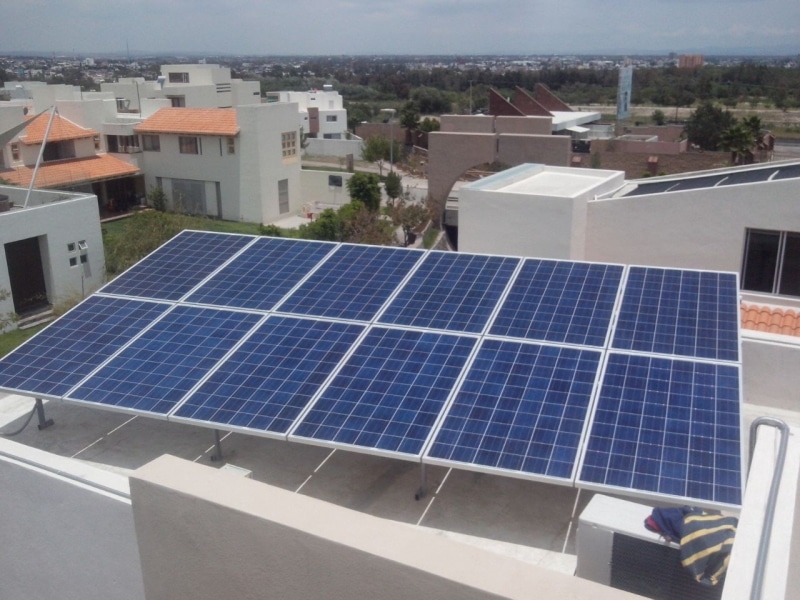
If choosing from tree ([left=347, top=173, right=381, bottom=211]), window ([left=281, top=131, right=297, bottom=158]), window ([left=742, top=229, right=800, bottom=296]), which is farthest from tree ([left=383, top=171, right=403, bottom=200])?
window ([left=742, top=229, right=800, bottom=296])

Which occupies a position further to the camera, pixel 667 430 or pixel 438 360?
pixel 438 360

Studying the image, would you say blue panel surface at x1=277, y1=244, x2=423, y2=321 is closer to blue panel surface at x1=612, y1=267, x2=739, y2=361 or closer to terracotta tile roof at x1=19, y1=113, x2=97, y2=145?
blue panel surface at x1=612, y1=267, x2=739, y2=361

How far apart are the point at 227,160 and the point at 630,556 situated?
161ft

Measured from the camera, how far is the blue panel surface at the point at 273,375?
9969 mm

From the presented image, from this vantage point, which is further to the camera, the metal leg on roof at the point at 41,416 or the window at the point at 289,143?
the window at the point at 289,143

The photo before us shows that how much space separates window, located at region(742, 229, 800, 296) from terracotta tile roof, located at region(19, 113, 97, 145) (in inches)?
1845

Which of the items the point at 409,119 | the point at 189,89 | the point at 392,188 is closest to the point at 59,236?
the point at 392,188

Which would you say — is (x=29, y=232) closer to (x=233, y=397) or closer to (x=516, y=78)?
(x=233, y=397)

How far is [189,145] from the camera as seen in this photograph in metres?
54.0

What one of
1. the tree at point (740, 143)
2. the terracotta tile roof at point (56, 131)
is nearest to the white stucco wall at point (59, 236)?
the terracotta tile roof at point (56, 131)

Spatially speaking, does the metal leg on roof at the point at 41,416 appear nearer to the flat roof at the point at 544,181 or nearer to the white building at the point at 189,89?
the flat roof at the point at 544,181

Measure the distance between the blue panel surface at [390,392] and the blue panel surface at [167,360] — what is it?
215 cm

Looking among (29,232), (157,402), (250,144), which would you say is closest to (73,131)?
(250,144)

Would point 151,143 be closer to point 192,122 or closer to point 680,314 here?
point 192,122
